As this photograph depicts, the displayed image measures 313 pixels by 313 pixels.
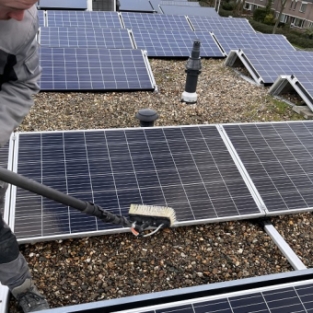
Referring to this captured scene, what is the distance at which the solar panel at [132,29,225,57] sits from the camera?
12.0m

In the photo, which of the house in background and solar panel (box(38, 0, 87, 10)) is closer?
solar panel (box(38, 0, 87, 10))

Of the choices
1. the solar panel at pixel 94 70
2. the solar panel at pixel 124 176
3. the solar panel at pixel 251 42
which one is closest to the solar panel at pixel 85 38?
the solar panel at pixel 94 70

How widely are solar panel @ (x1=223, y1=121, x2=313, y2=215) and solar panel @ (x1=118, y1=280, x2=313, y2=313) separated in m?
1.64

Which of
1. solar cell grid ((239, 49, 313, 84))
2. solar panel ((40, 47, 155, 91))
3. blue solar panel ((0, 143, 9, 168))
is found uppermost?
blue solar panel ((0, 143, 9, 168))

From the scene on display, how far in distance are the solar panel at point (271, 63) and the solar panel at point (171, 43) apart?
148 centimetres

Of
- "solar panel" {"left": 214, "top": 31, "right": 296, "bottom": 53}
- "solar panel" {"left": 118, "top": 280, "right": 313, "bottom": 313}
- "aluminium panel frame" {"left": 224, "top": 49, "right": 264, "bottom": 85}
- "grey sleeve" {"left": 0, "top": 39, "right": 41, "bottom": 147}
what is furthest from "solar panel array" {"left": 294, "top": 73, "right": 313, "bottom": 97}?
"grey sleeve" {"left": 0, "top": 39, "right": 41, "bottom": 147}

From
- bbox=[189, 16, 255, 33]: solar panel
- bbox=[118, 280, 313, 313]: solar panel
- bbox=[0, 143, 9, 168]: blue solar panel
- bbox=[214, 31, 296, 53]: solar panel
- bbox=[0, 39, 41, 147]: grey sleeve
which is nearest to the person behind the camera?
bbox=[0, 39, 41, 147]: grey sleeve

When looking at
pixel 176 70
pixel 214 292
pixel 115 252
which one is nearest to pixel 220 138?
pixel 115 252

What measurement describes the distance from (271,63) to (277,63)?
198 mm

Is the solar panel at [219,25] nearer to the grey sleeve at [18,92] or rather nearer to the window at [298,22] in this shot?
the grey sleeve at [18,92]

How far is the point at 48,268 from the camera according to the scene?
4.26m

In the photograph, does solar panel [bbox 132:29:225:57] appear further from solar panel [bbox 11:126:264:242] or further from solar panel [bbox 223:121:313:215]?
solar panel [bbox 11:126:264:242]

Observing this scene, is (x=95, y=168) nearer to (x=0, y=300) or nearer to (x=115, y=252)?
(x=115, y=252)

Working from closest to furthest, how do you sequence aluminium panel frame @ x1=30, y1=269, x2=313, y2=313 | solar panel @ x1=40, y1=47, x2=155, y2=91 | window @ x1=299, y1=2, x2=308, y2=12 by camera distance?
aluminium panel frame @ x1=30, y1=269, x2=313, y2=313 → solar panel @ x1=40, y1=47, x2=155, y2=91 → window @ x1=299, y1=2, x2=308, y2=12
